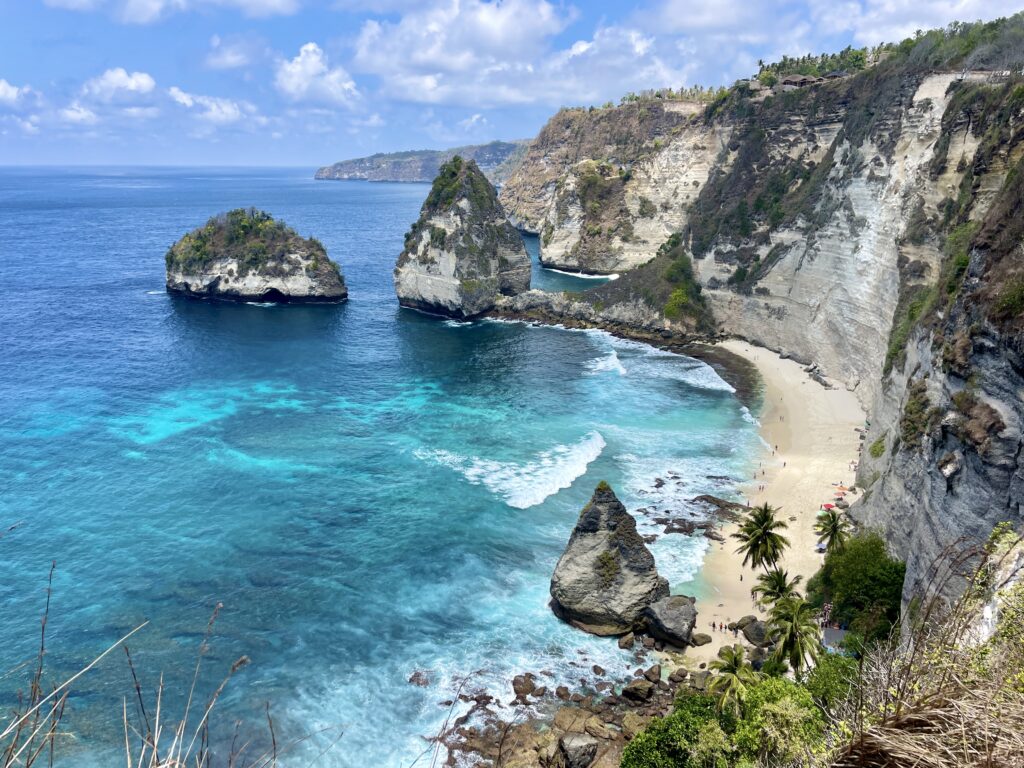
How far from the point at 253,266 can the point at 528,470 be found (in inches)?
2854

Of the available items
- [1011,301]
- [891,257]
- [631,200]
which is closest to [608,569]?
[1011,301]

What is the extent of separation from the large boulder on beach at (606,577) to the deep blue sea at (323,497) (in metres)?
1.44

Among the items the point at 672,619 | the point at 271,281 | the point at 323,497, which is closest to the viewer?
the point at 672,619

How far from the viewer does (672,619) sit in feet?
117

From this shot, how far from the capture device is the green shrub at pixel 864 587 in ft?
109

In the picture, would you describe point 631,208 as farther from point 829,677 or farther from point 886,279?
point 829,677

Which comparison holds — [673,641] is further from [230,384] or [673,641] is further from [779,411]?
[230,384]

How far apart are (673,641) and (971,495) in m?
15.3

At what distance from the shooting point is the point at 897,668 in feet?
44.4

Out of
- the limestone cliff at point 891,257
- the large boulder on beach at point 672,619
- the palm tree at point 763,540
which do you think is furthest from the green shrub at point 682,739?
the palm tree at point 763,540

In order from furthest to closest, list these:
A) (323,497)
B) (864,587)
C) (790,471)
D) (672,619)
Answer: (790,471), (323,497), (672,619), (864,587)

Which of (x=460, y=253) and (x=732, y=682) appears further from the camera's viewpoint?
(x=460, y=253)

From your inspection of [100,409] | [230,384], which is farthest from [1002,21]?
[100,409]

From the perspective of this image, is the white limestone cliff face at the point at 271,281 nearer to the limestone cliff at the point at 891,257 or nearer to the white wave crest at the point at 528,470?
the limestone cliff at the point at 891,257
